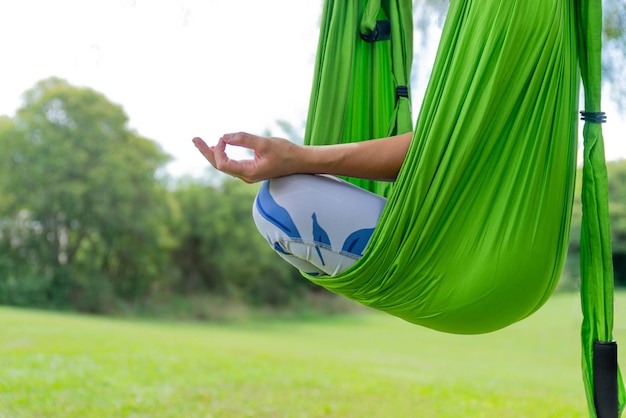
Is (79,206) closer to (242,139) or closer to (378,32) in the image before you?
(378,32)

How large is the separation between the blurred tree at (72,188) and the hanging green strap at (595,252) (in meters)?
12.1

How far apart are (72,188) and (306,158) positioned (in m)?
12.1

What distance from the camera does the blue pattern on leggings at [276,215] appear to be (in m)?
1.06

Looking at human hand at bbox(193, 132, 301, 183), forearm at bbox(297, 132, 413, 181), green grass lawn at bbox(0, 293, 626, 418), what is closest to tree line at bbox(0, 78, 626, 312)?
green grass lawn at bbox(0, 293, 626, 418)

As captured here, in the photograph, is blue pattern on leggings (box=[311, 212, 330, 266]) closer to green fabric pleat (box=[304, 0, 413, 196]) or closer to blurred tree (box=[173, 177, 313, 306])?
green fabric pleat (box=[304, 0, 413, 196])

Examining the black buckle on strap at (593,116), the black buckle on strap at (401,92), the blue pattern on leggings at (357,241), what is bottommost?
the blue pattern on leggings at (357,241)

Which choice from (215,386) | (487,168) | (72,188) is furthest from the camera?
(72,188)

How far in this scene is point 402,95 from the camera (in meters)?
1.42

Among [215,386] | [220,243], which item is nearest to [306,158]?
[215,386]

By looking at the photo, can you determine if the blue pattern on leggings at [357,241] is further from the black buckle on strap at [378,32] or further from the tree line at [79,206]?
the tree line at [79,206]

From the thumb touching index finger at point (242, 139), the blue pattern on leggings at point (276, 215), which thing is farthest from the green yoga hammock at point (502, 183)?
the thumb touching index finger at point (242, 139)

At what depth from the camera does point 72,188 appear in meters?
12.2

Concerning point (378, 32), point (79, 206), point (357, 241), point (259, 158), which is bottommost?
point (79, 206)

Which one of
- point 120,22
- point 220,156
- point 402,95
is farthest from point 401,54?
point 120,22
